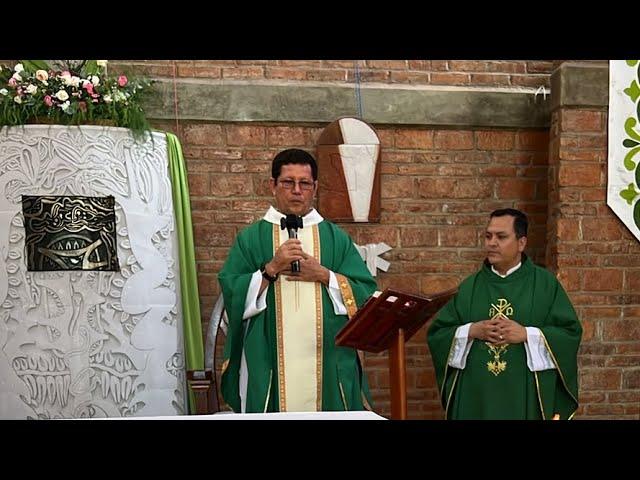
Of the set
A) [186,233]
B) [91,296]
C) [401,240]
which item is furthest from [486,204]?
[91,296]

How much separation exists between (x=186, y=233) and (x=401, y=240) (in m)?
1.42

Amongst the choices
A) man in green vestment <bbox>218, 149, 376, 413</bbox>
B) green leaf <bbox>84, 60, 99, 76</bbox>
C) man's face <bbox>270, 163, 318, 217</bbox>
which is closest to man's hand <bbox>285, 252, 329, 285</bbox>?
man in green vestment <bbox>218, 149, 376, 413</bbox>

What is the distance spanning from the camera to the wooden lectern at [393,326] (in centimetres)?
409

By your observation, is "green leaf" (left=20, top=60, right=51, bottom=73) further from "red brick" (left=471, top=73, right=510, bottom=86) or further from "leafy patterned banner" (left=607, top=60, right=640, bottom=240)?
"leafy patterned banner" (left=607, top=60, right=640, bottom=240)

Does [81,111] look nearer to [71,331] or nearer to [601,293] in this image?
[71,331]

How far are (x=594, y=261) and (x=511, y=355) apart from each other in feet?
3.76

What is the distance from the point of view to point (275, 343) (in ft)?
15.3

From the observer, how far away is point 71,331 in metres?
4.80

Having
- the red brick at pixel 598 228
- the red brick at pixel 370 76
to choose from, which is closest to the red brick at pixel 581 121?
the red brick at pixel 598 228

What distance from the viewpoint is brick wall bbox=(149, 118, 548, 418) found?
5.54 meters

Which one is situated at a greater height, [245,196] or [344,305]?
[245,196]

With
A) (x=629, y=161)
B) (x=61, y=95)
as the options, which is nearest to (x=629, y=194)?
(x=629, y=161)

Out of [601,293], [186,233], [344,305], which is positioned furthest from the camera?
[601,293]

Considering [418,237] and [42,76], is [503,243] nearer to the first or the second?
[418,237]
